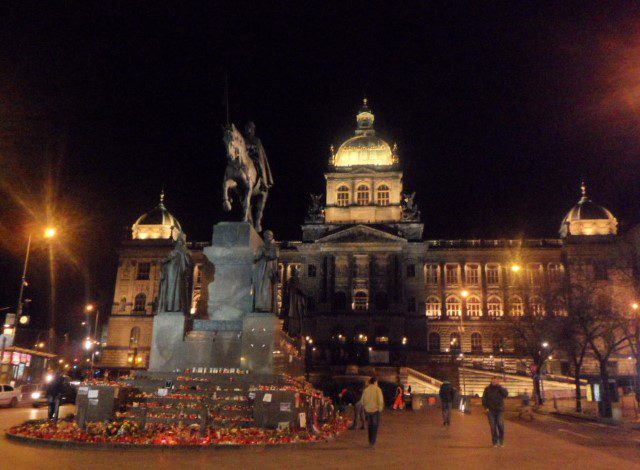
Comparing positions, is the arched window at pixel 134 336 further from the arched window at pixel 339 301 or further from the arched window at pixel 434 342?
the arched window at pixel 434 342

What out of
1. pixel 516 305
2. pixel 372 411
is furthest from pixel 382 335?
pixel 372 411

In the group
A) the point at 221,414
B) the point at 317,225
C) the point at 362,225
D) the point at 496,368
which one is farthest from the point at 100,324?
the point at 221,414

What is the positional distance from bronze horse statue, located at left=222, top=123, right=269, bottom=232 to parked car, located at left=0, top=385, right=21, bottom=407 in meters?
18.0

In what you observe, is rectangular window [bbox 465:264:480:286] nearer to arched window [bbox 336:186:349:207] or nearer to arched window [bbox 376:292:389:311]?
arched window [bbox 376:292:389:311]

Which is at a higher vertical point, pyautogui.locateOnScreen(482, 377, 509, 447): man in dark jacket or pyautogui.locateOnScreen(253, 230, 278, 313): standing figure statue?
pyautogui.locateOnScreen(253, 230, 278, 313): standing figure statue

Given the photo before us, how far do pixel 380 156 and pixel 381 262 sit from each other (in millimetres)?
15849

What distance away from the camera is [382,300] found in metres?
72.8

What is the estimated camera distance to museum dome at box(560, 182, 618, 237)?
7938 centimetres

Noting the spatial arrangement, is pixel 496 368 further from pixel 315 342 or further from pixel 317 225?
pixel 317 225

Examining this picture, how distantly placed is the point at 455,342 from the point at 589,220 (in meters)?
27.4

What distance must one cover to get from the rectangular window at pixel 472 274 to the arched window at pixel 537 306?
7.46 meters

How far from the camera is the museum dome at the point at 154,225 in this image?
281 ft

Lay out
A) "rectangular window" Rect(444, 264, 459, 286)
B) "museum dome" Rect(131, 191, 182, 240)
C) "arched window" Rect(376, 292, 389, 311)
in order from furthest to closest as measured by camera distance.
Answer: "museum dome" Rect(131, 191, 182, 240), "rectangular window" Rect(444, 264, 459, 286), "arched window" Rect(376, 292, 389, 311)

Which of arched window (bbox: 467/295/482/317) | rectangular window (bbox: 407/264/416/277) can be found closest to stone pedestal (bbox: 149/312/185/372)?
rectangular window (bbox: 407/264/416/277)
